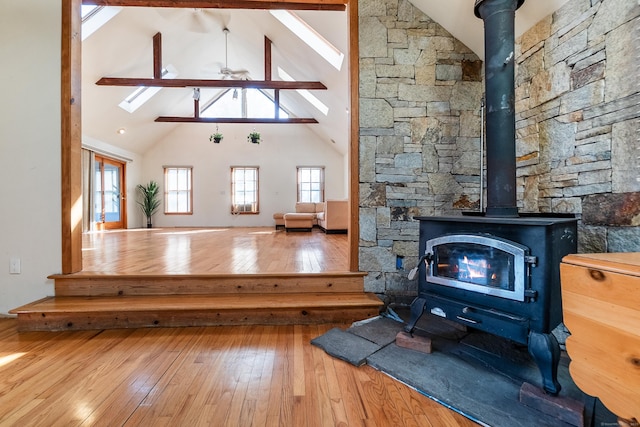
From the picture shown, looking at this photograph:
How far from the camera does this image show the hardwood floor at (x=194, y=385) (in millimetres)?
1144

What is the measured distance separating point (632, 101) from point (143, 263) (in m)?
3.69

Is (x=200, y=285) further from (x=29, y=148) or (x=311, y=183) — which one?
(x=311, y=183)

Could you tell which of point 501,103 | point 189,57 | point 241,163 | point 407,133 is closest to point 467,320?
point 501,103

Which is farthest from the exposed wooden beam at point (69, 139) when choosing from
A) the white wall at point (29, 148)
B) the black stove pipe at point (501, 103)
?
the black stove pipe at point (501, 103)

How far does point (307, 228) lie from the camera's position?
7.14 m

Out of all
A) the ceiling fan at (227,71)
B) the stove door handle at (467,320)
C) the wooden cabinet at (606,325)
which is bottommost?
the stove door handle at (467,320)

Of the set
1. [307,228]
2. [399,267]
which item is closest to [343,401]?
[399,267]

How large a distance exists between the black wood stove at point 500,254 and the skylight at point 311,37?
3.17m

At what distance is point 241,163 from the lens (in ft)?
30.3

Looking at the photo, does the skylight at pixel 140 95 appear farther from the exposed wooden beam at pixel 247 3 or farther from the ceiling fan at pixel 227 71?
the exposed wooden beam at pixel 247 3

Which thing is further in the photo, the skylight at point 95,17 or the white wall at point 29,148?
the skylight at point 95,17

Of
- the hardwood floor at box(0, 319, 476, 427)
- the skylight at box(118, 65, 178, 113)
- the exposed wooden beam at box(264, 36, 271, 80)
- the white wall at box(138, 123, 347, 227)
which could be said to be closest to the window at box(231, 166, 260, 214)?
the white wall at box(138, 123, 347, 227)

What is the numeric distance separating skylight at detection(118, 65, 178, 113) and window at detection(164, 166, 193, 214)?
2.37 metres

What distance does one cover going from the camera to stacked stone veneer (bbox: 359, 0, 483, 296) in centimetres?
231
